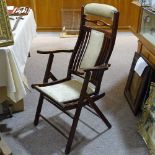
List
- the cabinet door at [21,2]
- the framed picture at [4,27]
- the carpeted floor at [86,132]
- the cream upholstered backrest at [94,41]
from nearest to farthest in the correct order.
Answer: the framed picture at [4,27] < the carpeted floor at [86,132] < the cream upholstered backrest at [94,41] < the cabinet door at [21,2]

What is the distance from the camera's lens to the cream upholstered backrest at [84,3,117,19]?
2002mm

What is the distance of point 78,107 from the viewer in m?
1.87

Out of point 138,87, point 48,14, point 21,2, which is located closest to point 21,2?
point 21,2

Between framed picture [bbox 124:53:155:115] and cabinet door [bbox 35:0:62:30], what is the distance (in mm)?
2792

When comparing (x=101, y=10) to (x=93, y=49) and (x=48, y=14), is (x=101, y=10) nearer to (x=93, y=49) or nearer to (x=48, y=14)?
(x=93, y=49)

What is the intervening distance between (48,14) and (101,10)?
312 cm

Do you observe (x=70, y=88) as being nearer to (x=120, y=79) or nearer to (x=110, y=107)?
(x=110, y=107)

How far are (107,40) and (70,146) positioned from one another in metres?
0.89

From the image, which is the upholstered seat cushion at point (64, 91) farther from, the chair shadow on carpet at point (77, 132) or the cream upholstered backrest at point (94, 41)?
the chair shadow on carpet at point (77, 132)

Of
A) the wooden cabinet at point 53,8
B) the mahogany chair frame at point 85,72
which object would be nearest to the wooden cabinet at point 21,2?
the wooden cabinet at point 53,8

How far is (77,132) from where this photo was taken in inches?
85.5

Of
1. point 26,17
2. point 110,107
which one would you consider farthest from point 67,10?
point 110,107

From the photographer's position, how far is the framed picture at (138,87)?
2264mm

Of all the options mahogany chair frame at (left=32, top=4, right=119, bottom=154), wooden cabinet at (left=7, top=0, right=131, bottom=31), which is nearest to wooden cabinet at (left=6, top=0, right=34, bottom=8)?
wooden cabinet at (left=7, top=0, right=131, bottom=31)
